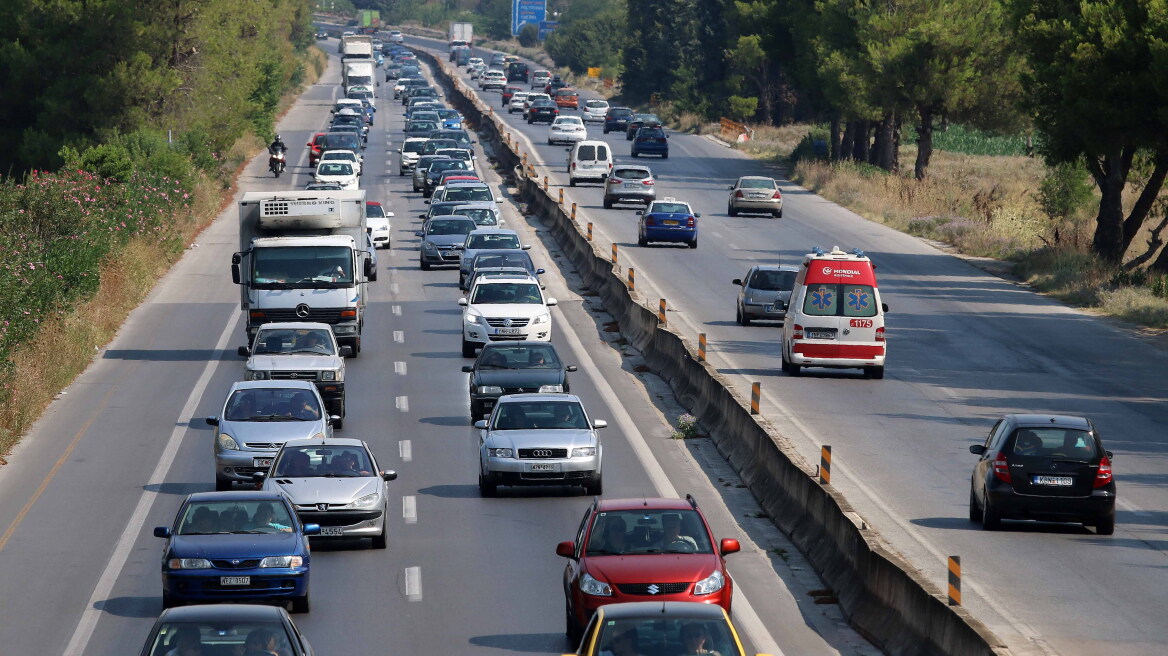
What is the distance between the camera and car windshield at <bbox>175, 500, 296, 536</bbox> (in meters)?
16.1

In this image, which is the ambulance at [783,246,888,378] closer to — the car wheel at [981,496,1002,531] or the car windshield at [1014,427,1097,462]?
the car wheel at [981,496,1002,531]

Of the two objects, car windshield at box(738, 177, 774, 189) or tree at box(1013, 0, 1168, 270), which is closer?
tree at box(1013, 0, 1168, 270)

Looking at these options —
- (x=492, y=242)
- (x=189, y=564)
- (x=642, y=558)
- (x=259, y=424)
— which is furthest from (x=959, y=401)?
(x=492, y=242)

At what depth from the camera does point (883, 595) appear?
49.9 ft

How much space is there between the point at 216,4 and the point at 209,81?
322 cm

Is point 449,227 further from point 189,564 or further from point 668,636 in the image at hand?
point 668,636

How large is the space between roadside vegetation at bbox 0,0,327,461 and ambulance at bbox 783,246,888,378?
13878 millimetres

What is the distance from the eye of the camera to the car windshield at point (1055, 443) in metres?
19.3

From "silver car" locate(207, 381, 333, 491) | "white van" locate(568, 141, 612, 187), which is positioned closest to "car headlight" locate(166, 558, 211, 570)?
"silver car" locate(207, 381, 333, 491)

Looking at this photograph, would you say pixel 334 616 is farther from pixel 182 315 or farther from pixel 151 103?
pixel 151 103

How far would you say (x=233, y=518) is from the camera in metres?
16.3

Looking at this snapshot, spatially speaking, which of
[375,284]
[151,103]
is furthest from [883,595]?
[151,103]

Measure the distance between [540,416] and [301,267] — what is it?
11759mm

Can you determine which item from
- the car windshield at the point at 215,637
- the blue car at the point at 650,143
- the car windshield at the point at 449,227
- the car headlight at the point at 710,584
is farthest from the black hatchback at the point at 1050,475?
the blue car at the point at 650,143
